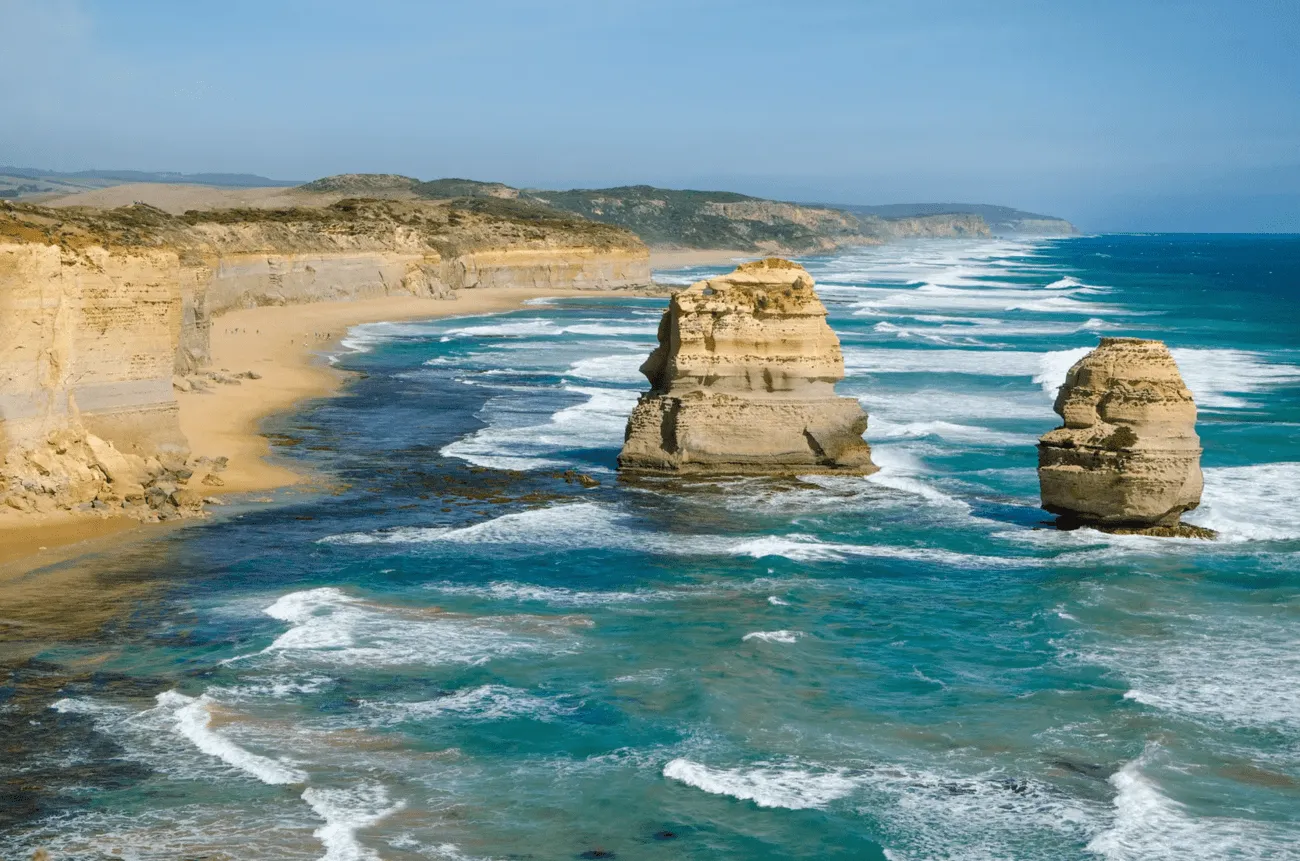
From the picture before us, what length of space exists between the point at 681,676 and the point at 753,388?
10146 millimetres

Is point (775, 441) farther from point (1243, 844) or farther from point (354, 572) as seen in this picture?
point (1243, 844)

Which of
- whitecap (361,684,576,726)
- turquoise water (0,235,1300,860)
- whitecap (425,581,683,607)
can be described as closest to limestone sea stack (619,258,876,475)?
turquoise water (0,235,1300,860)

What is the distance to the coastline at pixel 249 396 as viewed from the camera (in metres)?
20.2

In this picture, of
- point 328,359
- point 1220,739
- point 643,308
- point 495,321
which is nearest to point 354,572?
point 1220,739

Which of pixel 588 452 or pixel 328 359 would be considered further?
pixel 328 359

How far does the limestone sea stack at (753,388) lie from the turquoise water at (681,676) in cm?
71

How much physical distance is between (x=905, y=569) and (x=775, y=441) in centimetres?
562

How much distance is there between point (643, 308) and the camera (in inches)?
2879

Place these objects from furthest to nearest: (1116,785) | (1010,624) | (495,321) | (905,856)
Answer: (495,321) → (1010,624) → (1116,785) → (905,856)

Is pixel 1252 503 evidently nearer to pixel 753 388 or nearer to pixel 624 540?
pixel 753 388

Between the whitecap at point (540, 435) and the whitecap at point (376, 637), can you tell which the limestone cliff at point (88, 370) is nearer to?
the whitecap at point (376, 637)

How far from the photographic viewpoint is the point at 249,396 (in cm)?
3478

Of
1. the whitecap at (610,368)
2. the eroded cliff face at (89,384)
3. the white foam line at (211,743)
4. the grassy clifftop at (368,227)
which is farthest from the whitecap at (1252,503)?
the grassy clifftop at (368,227)

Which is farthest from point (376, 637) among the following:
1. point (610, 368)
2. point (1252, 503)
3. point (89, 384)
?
point (610, 368)
